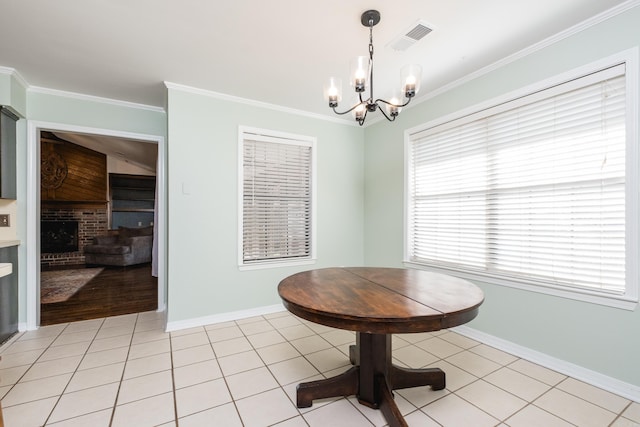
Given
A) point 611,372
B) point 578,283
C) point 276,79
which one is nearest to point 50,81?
point 276,79

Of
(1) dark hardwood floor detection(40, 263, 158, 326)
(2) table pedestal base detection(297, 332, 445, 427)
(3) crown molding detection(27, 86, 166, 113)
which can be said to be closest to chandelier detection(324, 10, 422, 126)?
(2) table pedestal base detection(297, 332, 445, 427)

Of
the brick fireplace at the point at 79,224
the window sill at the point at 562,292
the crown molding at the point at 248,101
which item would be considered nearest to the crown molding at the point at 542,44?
the crown molding at the point at 248,101

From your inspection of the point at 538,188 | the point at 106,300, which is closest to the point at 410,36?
the point at 538,188

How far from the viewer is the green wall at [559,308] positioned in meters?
1.81

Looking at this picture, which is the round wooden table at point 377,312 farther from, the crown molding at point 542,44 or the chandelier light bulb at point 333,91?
the crown molding at point 542,44

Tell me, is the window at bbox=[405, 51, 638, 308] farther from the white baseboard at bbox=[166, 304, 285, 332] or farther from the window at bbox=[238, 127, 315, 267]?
the white baseboard at bbox=[166, 304, 285, 332]

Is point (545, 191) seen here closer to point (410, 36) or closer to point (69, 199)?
point (410, 36)

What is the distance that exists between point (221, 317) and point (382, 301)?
90.1 inches

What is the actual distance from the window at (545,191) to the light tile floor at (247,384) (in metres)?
0.71

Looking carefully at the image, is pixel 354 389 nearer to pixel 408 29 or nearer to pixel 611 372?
pixel 611 372

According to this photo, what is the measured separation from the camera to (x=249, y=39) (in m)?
2.17

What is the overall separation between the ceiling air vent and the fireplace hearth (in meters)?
8.03

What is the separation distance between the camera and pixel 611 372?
1858 millimetres

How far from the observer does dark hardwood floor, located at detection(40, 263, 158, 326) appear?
3285 mm
